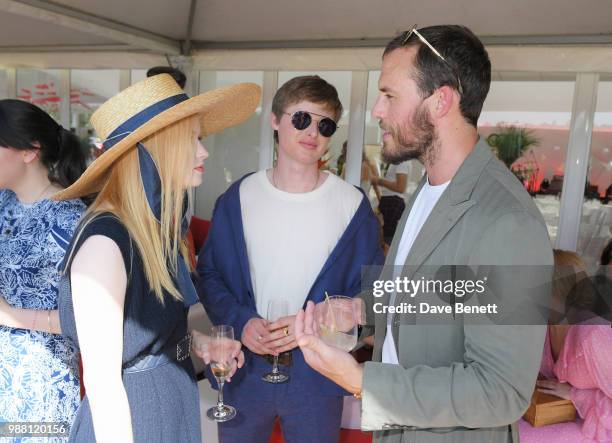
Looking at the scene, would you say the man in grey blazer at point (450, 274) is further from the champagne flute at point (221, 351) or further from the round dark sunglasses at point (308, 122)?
the round dark sunglasses at point (308, 122)

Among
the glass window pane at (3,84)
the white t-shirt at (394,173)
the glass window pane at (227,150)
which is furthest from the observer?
the glass window pane at (3,84)

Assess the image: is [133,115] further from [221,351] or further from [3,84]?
[3,84]

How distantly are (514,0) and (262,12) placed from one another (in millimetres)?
2895

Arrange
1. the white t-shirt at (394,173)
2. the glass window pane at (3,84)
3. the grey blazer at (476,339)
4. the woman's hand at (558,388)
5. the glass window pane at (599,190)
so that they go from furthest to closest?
the glass window pane at (3,84) < the white t-shirt at (394,173) < the glass window pane at (599,190) < the woman's hand at (558,388) < the grey blazer at (476,339)

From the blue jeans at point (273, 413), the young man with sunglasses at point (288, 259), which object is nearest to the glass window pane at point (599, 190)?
the young man with sunglasses at point (288, 259)

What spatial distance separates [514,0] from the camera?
17.4ft

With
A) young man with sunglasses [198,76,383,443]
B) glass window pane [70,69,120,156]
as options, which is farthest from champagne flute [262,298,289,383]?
glass window pane [70,69,120,156]

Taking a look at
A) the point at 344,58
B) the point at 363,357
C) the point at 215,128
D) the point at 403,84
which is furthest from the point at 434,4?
the point at 403,84

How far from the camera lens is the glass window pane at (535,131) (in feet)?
21.6

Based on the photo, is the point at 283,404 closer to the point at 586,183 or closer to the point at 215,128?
the point at 215,128

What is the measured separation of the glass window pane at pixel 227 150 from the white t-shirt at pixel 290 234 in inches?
237

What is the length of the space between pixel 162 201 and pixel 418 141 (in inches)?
30.5

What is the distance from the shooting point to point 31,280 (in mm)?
1968

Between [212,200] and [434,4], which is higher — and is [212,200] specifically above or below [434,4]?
below
